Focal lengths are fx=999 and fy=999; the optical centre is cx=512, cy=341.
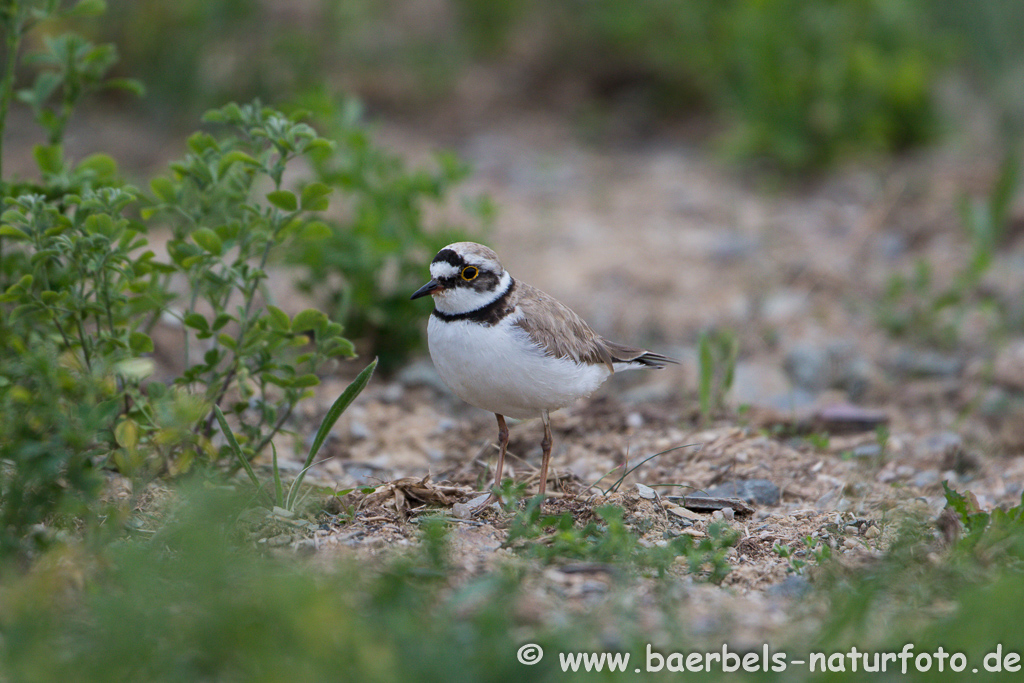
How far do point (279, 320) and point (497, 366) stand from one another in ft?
2.74

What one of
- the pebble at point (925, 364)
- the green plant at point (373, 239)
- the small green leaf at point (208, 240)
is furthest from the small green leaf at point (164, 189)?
the pebble at point (925, 364)

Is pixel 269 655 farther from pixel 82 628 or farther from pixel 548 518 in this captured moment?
pixel 548 518

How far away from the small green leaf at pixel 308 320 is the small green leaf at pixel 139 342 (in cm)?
53

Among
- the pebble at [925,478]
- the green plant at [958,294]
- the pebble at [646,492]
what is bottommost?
the pebble at [646,492]

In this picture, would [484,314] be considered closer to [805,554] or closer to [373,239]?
[805,554]

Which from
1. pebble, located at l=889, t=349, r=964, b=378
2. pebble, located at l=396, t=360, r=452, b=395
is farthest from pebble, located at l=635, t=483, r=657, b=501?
pebble, located at l=889, t=349, r=964, b=378

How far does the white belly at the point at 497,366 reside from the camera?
373cm

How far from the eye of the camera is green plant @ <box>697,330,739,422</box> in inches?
195

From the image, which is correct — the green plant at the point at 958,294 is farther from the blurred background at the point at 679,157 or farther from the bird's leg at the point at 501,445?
the bird's leg at the point at 501,445

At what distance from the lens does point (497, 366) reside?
3721mm

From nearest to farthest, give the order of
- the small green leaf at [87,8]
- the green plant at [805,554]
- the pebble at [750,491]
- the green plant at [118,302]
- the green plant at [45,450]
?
the green plant at [45,450] → the green plant at [118,302] → the green plant at [805,554] → the small green leaf at [87,8] → the pebble at [750,491]

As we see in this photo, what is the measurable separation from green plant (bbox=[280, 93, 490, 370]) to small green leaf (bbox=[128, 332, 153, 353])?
1.58 meters

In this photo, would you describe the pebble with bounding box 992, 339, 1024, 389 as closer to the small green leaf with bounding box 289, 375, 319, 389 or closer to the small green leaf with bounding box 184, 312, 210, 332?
the small green leaf with bounding box 289, 375, 319, 389

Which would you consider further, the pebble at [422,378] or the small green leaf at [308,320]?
the pebble at [422,378]
